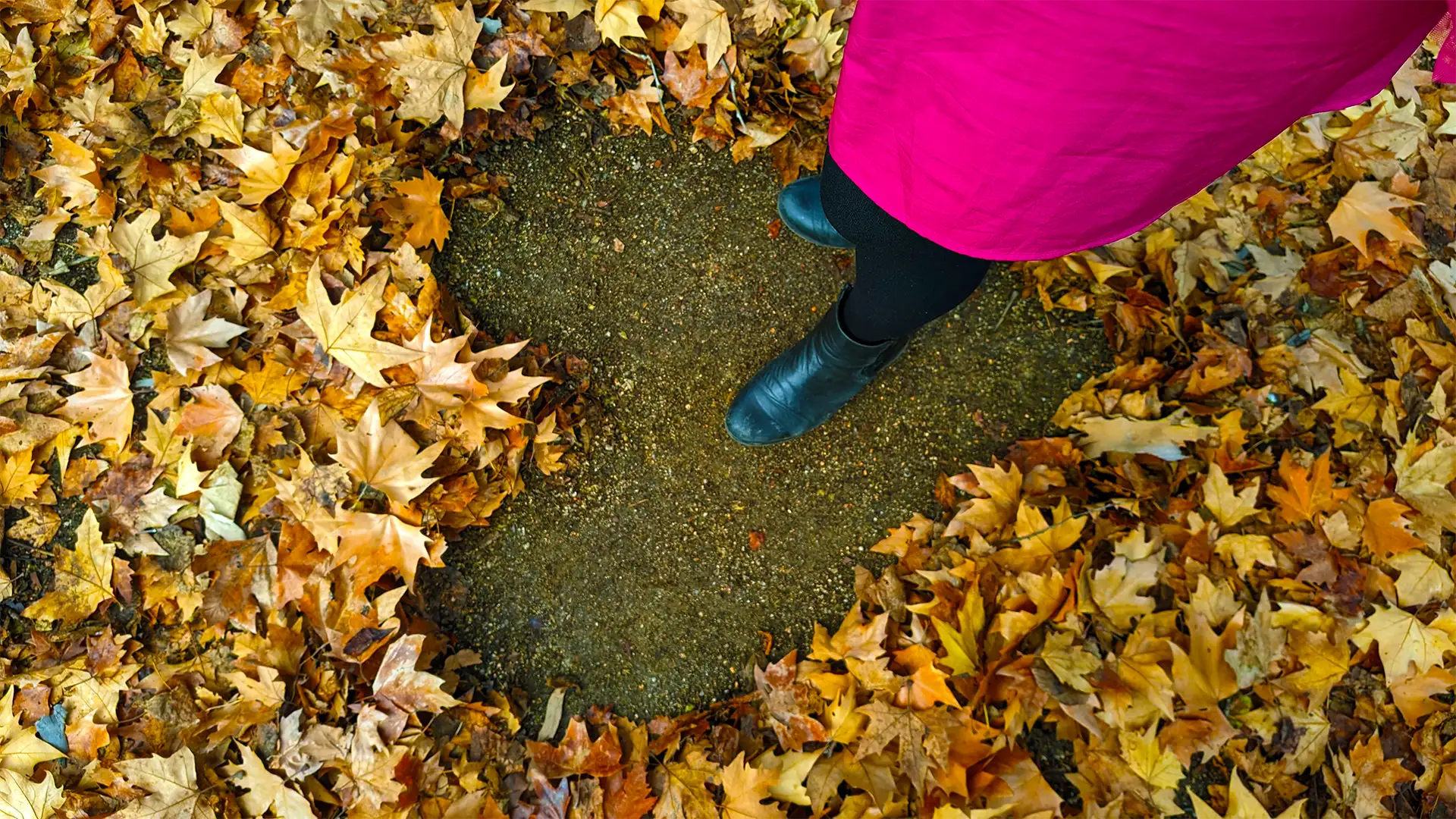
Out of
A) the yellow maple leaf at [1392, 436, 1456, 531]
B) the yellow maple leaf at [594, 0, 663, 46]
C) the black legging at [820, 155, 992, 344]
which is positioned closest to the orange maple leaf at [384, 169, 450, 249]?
the yellow maple leaf at [594, 0, 663, 46]

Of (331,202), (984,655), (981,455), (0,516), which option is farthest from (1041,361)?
(0,516)

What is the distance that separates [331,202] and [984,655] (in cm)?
176

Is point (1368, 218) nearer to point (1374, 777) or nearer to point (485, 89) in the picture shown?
point (1374, 777)

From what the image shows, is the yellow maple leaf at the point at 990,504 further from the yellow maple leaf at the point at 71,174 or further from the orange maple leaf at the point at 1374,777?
the yellow maple leaf at the point at 71,174

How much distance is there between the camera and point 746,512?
6.04 feet

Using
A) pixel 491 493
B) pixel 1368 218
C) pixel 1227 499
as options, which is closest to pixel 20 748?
pixel 491 493

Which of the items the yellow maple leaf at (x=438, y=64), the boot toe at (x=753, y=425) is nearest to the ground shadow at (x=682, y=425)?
the boot toe at (x=753, y=425)

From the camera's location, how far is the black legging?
1.07 meters

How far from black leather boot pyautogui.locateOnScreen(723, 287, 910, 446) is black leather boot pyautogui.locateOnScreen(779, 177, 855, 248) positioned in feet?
0.87

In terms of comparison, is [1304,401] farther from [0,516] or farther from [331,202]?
[0,516]

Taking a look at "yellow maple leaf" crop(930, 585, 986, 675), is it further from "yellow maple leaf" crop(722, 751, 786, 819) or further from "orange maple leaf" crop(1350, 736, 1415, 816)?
"orange maple leaf" crop(1350, 736, 1415, 816)

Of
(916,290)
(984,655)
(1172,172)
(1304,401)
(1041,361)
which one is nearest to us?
(1172,172)

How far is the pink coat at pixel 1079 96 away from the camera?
0.61m

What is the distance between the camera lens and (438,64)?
1761 mm
